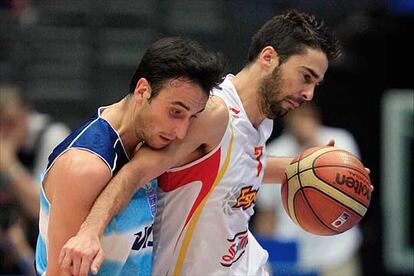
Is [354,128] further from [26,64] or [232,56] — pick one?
[26,64]

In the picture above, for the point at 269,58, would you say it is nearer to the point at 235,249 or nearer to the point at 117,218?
the point at 235,249

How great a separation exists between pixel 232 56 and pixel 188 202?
603cm

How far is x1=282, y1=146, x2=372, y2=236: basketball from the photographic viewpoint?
595 cm

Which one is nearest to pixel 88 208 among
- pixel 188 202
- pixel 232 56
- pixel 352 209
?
pixel 188 202

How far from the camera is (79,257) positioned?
488 centimetres

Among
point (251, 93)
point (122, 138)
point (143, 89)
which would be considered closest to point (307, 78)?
point (251, 93)

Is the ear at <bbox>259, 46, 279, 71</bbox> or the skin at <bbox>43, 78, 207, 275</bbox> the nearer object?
the skin at <bbox>43, 78, 207, 275</bbox>

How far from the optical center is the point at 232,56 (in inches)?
462

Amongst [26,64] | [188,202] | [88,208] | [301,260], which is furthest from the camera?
[26,64]

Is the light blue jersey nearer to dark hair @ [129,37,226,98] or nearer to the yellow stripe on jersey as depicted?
the yellow stripe on jersey

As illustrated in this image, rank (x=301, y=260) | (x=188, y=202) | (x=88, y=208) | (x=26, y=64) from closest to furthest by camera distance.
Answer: (x=88, y=208) → (x=188, y=202) → (x=301, y=260) → (x=26, y=64)

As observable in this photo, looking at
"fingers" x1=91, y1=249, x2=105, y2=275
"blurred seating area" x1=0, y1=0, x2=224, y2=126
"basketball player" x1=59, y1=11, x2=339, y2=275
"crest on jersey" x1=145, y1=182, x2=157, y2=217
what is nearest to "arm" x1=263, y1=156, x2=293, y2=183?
A: "basketball player" x1=59, y1=11, x2=339, y2=275

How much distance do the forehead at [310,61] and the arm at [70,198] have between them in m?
1.37

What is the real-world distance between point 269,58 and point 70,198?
1.55 metres
